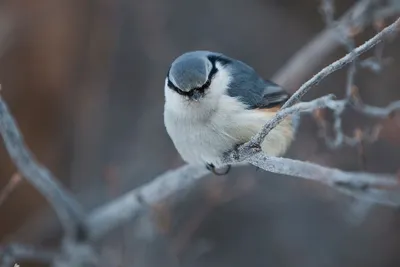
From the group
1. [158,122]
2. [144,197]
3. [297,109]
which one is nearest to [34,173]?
[144,197]

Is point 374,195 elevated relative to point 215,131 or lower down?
lower down

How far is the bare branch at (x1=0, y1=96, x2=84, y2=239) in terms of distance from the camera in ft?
6.81

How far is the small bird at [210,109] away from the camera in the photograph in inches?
79.0

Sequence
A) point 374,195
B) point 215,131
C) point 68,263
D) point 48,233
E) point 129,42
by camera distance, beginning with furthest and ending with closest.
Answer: point 129,42 < point 48,233 < point 68,263 < point 374,195 < point 215,131

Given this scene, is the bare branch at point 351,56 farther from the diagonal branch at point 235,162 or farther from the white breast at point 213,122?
the white breast at point 213,122

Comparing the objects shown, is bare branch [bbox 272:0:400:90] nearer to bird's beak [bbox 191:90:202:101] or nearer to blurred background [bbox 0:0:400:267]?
blurred background [bbox 0:0:400:267]

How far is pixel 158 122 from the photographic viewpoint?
382 cm

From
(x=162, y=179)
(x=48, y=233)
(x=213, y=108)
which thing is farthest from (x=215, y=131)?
(x=48, y=233)

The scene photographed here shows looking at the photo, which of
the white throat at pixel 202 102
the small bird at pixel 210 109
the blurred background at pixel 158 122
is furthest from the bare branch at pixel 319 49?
the white throat at pixel 202 102

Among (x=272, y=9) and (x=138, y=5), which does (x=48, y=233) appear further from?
(x=272, y=9)

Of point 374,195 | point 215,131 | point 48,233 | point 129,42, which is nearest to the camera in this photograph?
point 215,131

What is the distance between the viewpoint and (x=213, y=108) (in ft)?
6.75

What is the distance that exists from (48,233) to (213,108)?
197cm

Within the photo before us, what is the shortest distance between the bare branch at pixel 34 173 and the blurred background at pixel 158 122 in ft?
3.01
